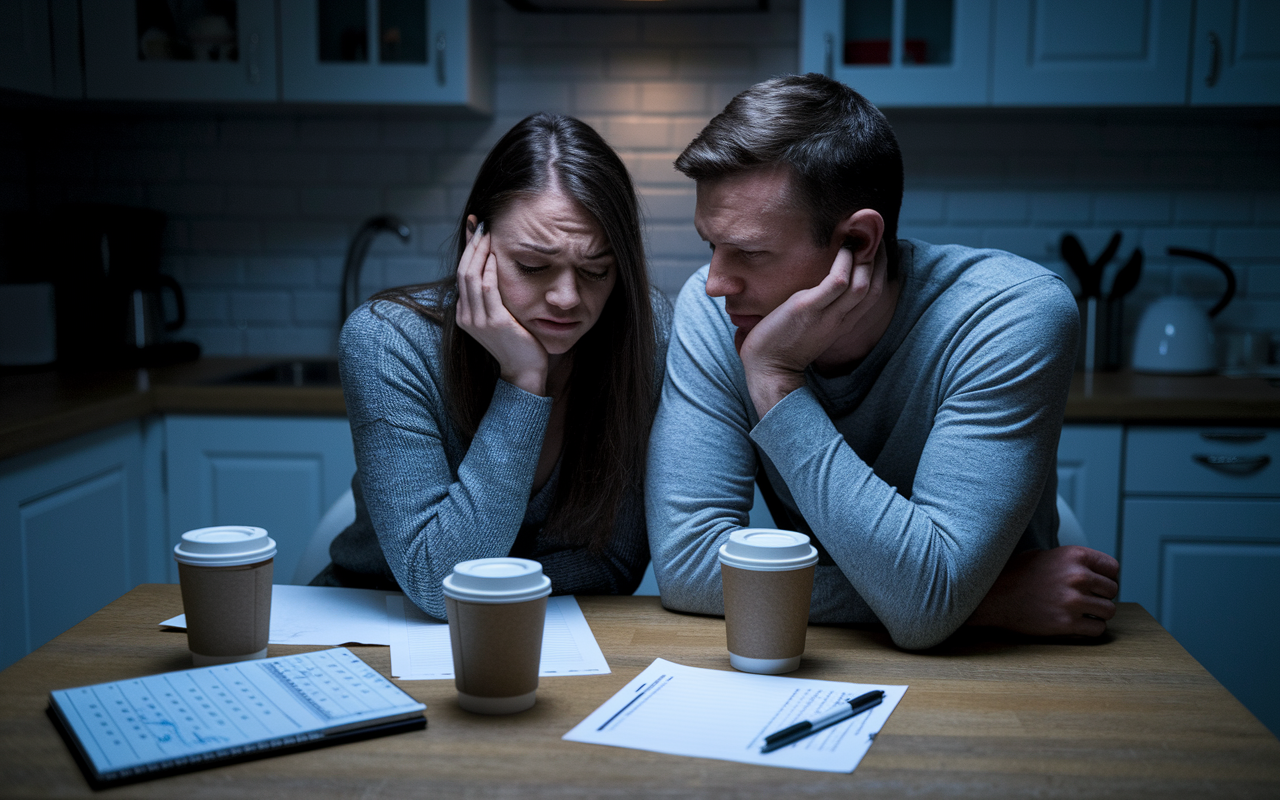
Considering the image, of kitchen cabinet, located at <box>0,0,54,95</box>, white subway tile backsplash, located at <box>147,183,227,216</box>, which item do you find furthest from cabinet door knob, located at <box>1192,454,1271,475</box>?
kitchen cabinet, located at <box>0,0,54,95</box>

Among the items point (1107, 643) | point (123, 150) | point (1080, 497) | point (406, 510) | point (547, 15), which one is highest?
point (547, 15)

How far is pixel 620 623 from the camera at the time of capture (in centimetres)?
113

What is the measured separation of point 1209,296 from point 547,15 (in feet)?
6.59

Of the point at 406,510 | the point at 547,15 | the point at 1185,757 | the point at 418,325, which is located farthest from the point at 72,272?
the point at 1185,757

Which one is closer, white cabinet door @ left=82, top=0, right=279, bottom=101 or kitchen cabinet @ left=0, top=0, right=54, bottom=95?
kitchen cabinet @ left=0, top=0, right=54, bottom=95

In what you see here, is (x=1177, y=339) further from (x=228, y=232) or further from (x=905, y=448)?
(x=228, y=232)

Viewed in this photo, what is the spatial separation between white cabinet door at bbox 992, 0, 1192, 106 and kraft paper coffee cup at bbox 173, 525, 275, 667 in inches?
89.0

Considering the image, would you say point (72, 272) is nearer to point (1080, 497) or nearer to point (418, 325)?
point (418, 325)

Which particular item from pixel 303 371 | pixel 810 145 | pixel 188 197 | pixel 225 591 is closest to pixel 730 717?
pixel 225 591

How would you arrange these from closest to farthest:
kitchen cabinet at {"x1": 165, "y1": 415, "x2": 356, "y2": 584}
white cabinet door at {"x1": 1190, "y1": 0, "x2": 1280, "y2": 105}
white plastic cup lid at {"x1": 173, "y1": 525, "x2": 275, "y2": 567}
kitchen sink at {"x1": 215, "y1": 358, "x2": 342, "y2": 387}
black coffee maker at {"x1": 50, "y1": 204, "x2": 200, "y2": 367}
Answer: white plastic cup lid at {"x1": 173, "y1": 525, "x2": 275, "y2": 567}, kitchen cabinet at {"x1": 165, "y1": 415, "x2": 356, "y2": 584}, white cabinet door at {"x1": 1190, "y1": 0, "x2": 1280, "y2": 105}, black coffee maker at {"x1": 50, "y1": 204, "x2": 200, "y2": 367}, kitchen sink at {"x1": 215, "y1": 358, "x2": 342, "y2": 387}

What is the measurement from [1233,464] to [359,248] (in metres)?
2.32

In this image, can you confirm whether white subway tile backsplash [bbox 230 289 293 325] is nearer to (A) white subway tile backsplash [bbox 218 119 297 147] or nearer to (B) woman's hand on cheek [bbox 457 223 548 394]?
(A) white subway tile backsplash [bbox 218 119 297 147]

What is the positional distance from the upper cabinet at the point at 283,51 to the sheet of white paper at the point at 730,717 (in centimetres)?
206

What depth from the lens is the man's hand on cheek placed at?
1.21 m
